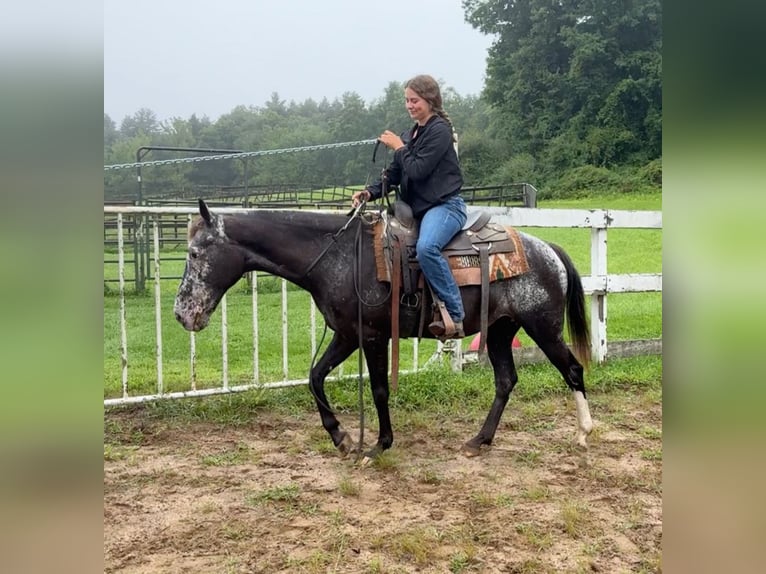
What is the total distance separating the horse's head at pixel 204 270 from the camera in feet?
11.4

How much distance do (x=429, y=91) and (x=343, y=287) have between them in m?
1.37

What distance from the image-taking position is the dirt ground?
2541 millimetres

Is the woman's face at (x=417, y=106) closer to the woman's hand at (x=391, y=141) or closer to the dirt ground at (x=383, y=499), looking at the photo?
the woman's hand at (x=391, y=141)

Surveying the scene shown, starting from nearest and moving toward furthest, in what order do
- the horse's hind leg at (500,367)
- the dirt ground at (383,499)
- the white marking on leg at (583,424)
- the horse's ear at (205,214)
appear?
the dirt ground at (383,499)
the horse's ear at (205,214)
the white marking on leg at (583,424)
the horse's hind leg at (500,367)

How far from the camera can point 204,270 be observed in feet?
11.4

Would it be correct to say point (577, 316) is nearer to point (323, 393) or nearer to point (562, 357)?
point (562, 357)

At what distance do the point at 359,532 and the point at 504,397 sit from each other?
68.6 inches

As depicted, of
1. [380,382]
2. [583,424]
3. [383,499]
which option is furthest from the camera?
[583,424]

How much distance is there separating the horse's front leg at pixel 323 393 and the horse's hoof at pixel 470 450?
0.77 m

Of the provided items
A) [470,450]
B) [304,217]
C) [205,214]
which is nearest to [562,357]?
[470,450]

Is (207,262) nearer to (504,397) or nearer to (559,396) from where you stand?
(504,397)

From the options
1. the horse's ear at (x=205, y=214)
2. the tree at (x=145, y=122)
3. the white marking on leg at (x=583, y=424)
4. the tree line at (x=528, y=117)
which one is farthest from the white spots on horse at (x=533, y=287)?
the tree at (x=145, y=122)

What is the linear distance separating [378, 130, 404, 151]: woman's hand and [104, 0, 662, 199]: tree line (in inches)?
488
